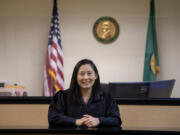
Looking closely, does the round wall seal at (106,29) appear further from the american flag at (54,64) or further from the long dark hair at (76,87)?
the long dark hair at (76,87)

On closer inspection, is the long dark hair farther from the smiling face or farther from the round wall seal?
the round wall seal

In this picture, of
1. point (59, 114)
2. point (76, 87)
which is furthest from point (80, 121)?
point (76, 87)

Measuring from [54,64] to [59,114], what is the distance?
10.1 feet

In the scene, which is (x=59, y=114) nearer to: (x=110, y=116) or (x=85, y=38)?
(x=110, y=116)

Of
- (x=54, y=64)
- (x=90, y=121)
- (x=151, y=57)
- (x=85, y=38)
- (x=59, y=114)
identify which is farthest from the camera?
(x=85, y=38)

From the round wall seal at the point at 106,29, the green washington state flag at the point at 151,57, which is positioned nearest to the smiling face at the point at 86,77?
the green washington state flag at the point at 151,57

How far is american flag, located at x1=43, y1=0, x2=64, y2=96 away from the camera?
16.0 ft

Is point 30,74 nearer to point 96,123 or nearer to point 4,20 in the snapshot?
point 4,20

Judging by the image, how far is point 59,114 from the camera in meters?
1.91

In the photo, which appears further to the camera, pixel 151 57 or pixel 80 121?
pixel 151 57

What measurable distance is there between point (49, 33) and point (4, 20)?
1092 millimetres

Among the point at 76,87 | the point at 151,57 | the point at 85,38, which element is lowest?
the point at 76,87

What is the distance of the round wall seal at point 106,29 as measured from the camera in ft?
17.9

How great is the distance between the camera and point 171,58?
214 inches
